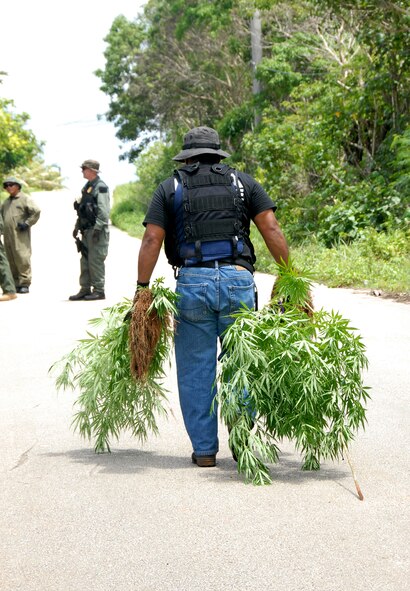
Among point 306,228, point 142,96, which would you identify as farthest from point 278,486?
point 142,96

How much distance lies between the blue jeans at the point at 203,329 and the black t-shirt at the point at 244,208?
16cm

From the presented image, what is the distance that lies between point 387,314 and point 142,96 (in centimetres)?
4106

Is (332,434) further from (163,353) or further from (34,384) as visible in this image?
(34,384)

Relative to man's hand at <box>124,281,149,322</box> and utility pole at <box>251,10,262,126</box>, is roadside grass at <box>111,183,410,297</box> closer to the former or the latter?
man's hand at <box>124,281,149,322</box>

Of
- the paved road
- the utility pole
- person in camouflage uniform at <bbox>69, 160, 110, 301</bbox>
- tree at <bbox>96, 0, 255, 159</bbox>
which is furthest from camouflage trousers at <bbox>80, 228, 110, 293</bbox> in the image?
tree at <bbox>96, 0, 255, 159</bbox>

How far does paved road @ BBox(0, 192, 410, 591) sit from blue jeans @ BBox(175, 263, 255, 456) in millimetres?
280

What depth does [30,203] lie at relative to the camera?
20.3m

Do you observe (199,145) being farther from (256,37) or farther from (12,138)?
(12,138)

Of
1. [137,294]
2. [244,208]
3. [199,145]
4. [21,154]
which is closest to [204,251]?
[244,208]

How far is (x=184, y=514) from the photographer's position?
224 inches

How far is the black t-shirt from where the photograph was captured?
6551 millimetres

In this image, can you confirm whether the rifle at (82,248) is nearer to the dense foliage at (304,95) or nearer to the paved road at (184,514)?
the dense foliage at (304,95)

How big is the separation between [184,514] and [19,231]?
15173mm

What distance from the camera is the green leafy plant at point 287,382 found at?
6160 mm
